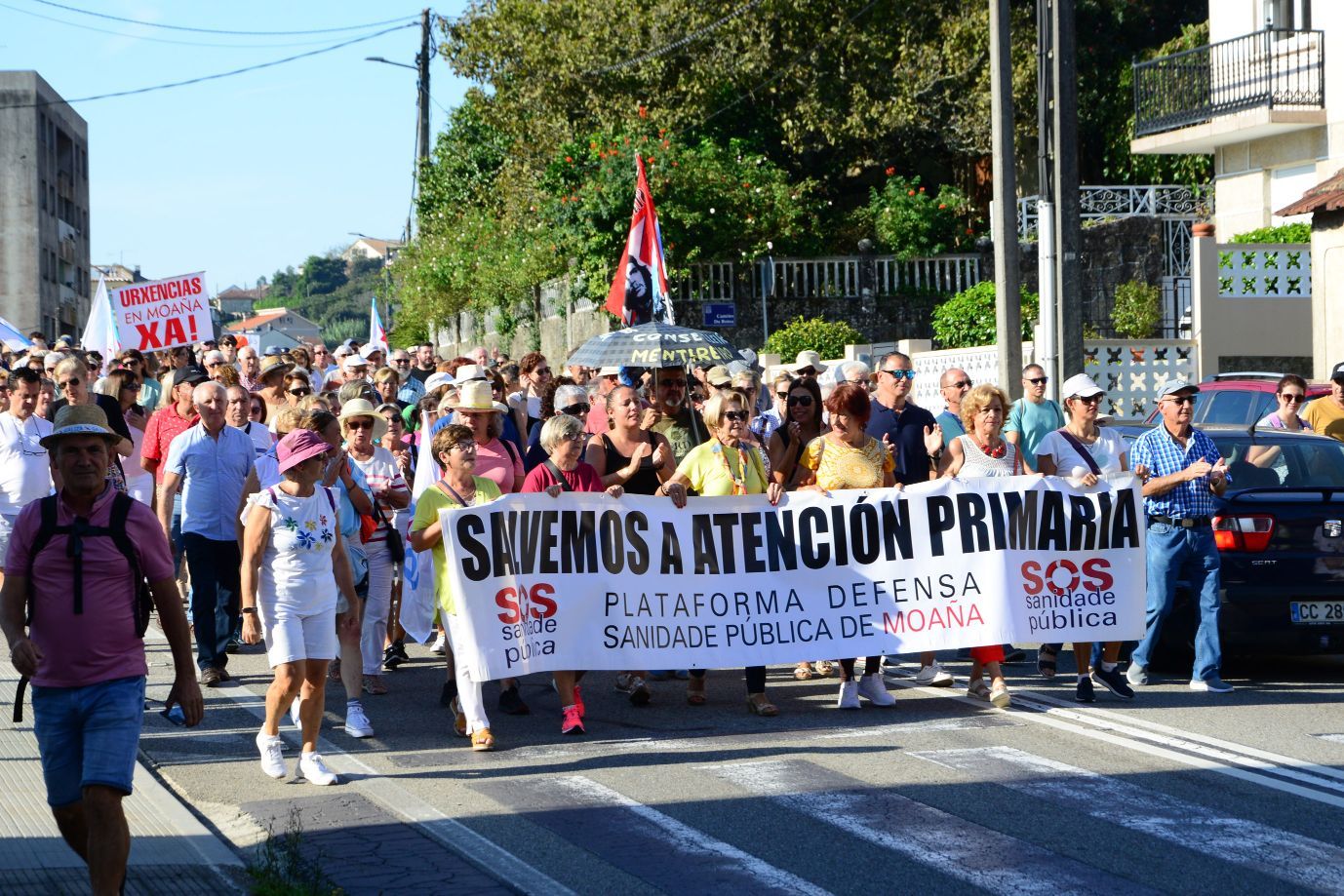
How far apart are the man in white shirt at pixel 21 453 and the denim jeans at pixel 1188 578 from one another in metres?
7.00

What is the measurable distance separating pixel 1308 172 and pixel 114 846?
24976 millimetres

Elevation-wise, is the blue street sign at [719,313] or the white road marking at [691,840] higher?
the blue street sign at [719,313]

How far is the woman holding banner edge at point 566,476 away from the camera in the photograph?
10.0 metres

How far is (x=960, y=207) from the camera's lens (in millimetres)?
33125

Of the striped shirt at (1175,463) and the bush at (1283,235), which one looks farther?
the bush at (1283,235)

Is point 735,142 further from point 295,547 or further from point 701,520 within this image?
point 295,547

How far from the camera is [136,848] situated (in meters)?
7.03

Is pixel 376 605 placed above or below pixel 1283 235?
below

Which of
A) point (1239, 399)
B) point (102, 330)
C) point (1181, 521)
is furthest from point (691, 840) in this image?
point (102, 330)

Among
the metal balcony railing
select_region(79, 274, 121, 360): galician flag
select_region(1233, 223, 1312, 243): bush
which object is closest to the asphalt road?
select_region(79, 274, 121, 360): galician flag

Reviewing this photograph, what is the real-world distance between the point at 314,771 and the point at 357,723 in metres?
1.27

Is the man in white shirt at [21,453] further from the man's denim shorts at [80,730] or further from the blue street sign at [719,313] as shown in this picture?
the blue street sign at [719,313]

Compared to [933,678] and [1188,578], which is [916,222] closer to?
[1188,578]

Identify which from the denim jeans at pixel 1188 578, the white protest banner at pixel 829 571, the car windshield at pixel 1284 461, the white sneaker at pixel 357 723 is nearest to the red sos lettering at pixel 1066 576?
the white protest banner at pixel 829 571
